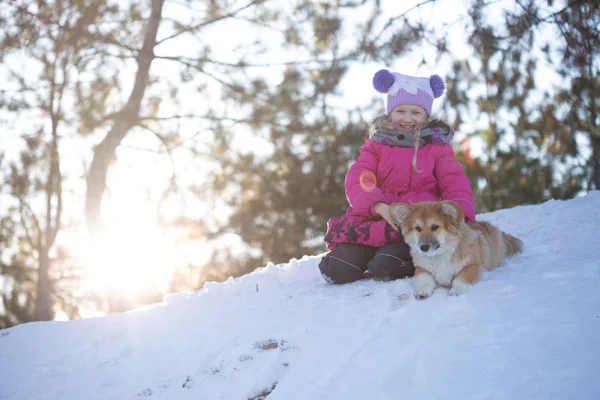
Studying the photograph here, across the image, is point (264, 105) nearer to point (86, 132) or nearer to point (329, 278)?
point (86, 132)

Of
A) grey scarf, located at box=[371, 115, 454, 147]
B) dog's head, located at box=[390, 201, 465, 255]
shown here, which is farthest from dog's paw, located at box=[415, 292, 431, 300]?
grey scarf, located at box=[371, 115, 454, 147]

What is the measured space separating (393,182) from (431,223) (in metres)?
0.66

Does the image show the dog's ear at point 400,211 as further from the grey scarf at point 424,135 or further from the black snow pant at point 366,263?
the grey scarf at point 424,135

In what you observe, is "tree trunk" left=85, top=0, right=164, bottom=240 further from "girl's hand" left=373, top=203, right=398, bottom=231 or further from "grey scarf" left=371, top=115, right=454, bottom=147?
"girl's hand" left=373, top=203, right=398, bottom=231

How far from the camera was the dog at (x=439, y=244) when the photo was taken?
3.52 meters

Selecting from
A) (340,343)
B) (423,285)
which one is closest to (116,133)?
(423,285)

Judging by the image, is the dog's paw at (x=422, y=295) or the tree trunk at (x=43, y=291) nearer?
the dog's paw at (x=422, y=295)

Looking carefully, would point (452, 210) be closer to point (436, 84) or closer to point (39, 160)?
point (436, 84)

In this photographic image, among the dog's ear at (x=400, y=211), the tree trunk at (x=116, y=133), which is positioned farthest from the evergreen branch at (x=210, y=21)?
the dog's ear at (x=400, y=211)

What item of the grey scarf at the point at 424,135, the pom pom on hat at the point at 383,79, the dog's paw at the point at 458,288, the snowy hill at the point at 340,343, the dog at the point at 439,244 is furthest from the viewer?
the pom pom on hat at the point at 383,79

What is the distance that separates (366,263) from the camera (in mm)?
4160

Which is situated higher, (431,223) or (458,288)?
(431,223)

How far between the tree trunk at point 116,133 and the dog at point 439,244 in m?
6.21

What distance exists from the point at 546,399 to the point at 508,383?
0.18 m
